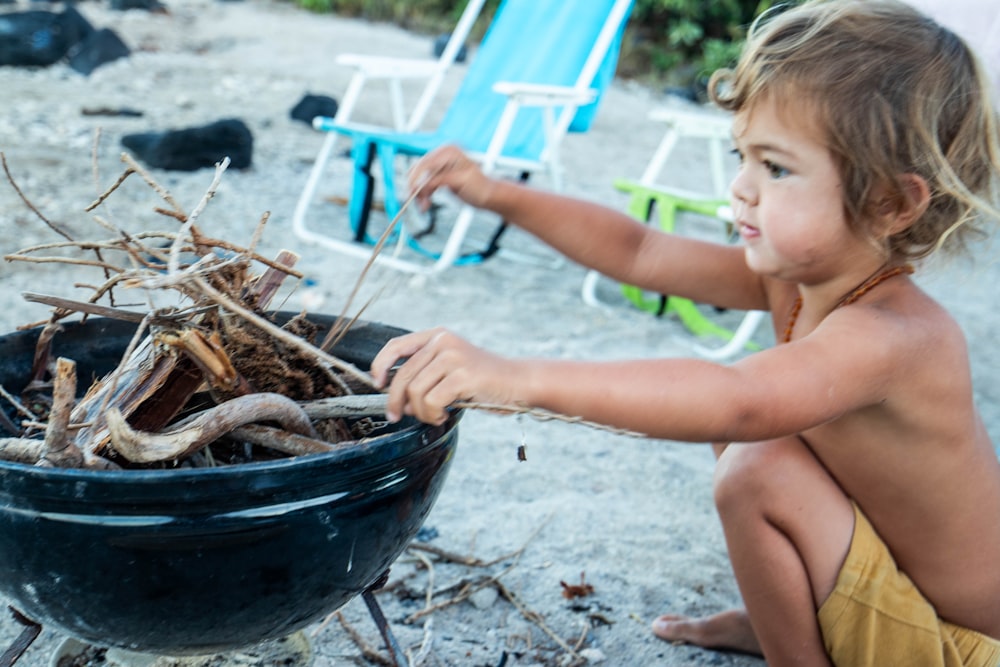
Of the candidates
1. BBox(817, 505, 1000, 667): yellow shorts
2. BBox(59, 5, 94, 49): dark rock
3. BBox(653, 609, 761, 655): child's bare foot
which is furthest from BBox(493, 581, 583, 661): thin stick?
BBox(59, 5, 94, 49): dark rock

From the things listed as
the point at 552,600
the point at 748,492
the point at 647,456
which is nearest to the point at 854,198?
the point at 748,492

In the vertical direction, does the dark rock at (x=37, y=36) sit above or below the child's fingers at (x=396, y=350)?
below

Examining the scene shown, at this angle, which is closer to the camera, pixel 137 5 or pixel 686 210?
pixel 686 210

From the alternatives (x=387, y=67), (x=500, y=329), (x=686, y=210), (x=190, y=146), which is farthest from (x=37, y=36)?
(x=686, y=210)

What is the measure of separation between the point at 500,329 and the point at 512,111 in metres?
1.14

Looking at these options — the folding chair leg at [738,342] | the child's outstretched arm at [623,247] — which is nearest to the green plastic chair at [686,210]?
the folding chair leg at [738,342]

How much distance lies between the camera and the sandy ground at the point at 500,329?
6.91 ft

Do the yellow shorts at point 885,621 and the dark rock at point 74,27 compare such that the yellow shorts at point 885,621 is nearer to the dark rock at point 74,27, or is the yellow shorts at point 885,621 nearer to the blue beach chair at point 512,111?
the blue beach chair at point 512,111

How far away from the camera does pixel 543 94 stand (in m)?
4.43

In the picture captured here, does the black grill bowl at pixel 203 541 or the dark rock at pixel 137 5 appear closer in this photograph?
the black grill bowl at pixel 203 541

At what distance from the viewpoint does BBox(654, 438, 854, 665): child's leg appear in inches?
67.3

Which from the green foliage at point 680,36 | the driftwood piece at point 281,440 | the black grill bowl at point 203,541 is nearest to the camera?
the black grill bowl at point 203,541

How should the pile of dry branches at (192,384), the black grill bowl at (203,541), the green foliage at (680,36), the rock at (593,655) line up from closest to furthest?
the black grill bowl at (203,541)
the pile of dry branches at (192,384)
the rock at (593,655)
the green foliage at (680,36)

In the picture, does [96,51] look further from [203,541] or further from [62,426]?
[203,541]
